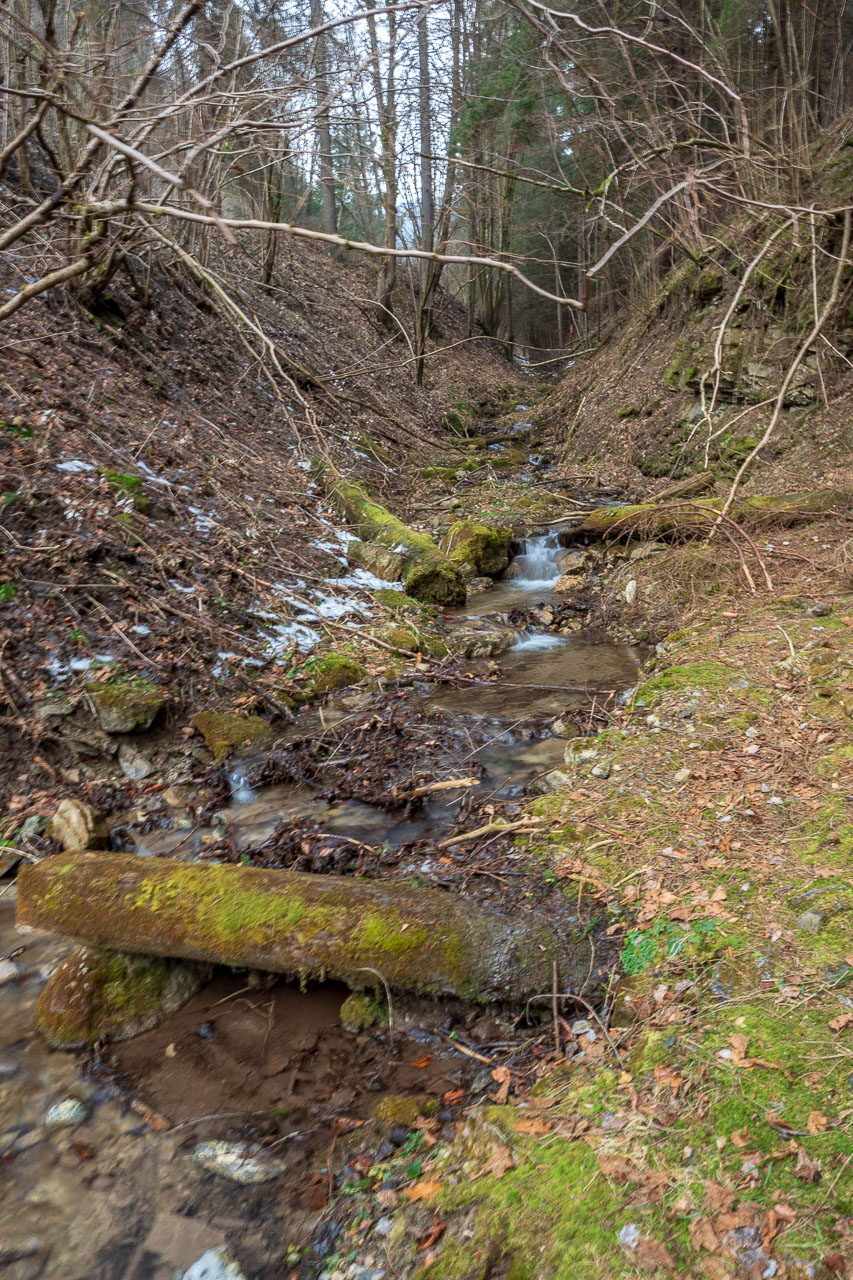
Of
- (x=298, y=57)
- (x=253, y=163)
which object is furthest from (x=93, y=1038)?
(x=253, y=163)

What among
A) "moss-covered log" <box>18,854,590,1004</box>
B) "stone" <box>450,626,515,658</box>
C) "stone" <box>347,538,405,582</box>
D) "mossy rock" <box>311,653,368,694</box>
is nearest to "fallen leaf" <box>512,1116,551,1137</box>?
"moss-covered log" <box>18,854,590,1004</box>

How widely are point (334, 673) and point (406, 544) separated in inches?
128

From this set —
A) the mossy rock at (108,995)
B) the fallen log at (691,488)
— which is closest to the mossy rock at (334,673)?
the mossy rock at (108,995)

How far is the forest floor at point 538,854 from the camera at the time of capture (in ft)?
7.11

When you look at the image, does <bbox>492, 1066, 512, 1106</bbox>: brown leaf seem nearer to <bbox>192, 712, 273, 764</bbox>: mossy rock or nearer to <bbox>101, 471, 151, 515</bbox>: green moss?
<bbox>192, 712, 273, 764</bbox>: mossy rock

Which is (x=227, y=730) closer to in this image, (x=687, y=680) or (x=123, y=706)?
(x=123, y=706)

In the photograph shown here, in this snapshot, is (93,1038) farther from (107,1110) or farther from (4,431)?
(4,431)

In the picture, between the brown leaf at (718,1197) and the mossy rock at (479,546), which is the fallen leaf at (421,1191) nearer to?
the brown leaf at (718,1197)

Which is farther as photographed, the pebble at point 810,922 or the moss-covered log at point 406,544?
the moss-covered log at point 406,544

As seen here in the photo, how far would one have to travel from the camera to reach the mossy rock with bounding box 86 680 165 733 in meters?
5.36

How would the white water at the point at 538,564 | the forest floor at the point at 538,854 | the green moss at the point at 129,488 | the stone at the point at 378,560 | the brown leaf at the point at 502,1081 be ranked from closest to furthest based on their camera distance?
the forest floor at the point at 538,854
the brown leaf at the point at 502,1081
the green moss at the point at 129,488
the stone at the point at 378,560
the white water at the point at 538,564

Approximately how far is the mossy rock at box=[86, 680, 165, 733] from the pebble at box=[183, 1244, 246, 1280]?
3538 millimetres

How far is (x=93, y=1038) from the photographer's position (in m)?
3.44

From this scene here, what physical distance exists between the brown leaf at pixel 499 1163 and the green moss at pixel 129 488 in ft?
21.4
